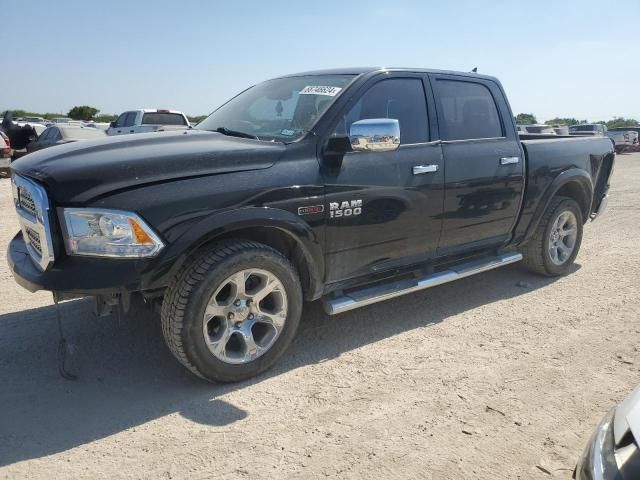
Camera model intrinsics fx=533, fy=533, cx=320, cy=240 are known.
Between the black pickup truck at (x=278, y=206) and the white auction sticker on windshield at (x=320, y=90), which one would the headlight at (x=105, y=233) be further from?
the white auction sticker on windshield at (x=320, y=90)

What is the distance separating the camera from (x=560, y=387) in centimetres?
325

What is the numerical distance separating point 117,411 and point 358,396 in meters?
1.36

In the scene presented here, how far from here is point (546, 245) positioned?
5.27 m

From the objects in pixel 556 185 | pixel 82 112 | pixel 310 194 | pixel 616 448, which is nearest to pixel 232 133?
pixel 310 194

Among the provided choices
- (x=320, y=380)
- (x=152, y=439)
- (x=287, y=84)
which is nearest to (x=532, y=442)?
(x=320, y=380)

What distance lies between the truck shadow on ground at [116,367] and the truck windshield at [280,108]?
152cm

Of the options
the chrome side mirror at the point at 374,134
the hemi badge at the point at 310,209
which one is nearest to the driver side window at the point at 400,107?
the chrome side mirror at the point at 374,134

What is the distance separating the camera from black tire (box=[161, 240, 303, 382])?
2963 millimetres

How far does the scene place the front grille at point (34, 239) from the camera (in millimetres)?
2924

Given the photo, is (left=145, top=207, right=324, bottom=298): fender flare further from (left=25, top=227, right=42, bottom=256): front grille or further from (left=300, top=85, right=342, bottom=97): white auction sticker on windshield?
(left=300, top=85, right=342, bottom=97): white auction sticker on windshield

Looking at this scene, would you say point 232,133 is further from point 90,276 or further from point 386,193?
point 90,276

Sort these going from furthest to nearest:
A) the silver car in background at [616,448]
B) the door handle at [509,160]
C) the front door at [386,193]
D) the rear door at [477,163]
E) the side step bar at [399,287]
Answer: the door handle at [509,160] < the rear door at [477,163] < the side step bar at [399,287] < the front door at [386,193] < the silver car in background at [616,448]

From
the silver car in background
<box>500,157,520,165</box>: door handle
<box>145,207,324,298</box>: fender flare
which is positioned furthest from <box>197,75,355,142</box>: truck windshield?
the silver car in background

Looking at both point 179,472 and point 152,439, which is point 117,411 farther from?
point 179,472
